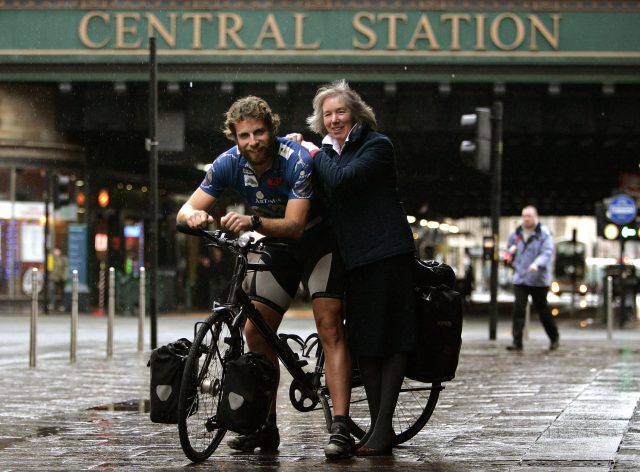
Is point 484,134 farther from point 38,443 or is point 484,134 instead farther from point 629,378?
point 38,443

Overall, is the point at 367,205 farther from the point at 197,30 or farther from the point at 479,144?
the point at 197,30

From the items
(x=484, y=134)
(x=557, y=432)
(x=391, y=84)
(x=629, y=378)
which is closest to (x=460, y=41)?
(x=391, y=84)

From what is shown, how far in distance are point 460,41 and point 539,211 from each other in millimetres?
38050

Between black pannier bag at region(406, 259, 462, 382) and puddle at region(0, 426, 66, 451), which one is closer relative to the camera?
black pannier bag at region(406, 259, 462, 382)

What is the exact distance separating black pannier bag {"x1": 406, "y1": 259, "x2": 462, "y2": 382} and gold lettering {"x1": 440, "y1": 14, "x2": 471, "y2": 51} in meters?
21.0

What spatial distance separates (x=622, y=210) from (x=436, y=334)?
19.8 meters

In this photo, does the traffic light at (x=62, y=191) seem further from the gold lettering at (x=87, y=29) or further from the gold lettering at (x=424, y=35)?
the gold lettering at (x=424, y=35)

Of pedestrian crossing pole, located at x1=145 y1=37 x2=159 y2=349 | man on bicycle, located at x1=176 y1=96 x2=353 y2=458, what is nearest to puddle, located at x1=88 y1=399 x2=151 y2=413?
man on bicycle, located at x1=176 y1=96 x2=353 y2=458

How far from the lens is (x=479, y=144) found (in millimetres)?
19641

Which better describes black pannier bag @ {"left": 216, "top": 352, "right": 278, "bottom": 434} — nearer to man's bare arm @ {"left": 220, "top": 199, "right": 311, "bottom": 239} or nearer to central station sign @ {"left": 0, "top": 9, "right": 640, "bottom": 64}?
man's bare arm @ {"left": 220, "top": 199, "right": 311, "bottom": 239}

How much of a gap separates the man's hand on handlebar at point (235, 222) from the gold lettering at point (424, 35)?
21539 millimetres

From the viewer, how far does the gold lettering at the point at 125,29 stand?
27.8 meters

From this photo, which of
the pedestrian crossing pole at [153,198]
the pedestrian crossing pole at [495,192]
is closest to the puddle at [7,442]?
the pedestrian crossing pole at [153,198]

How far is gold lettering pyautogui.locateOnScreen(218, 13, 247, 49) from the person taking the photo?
2753 cm
